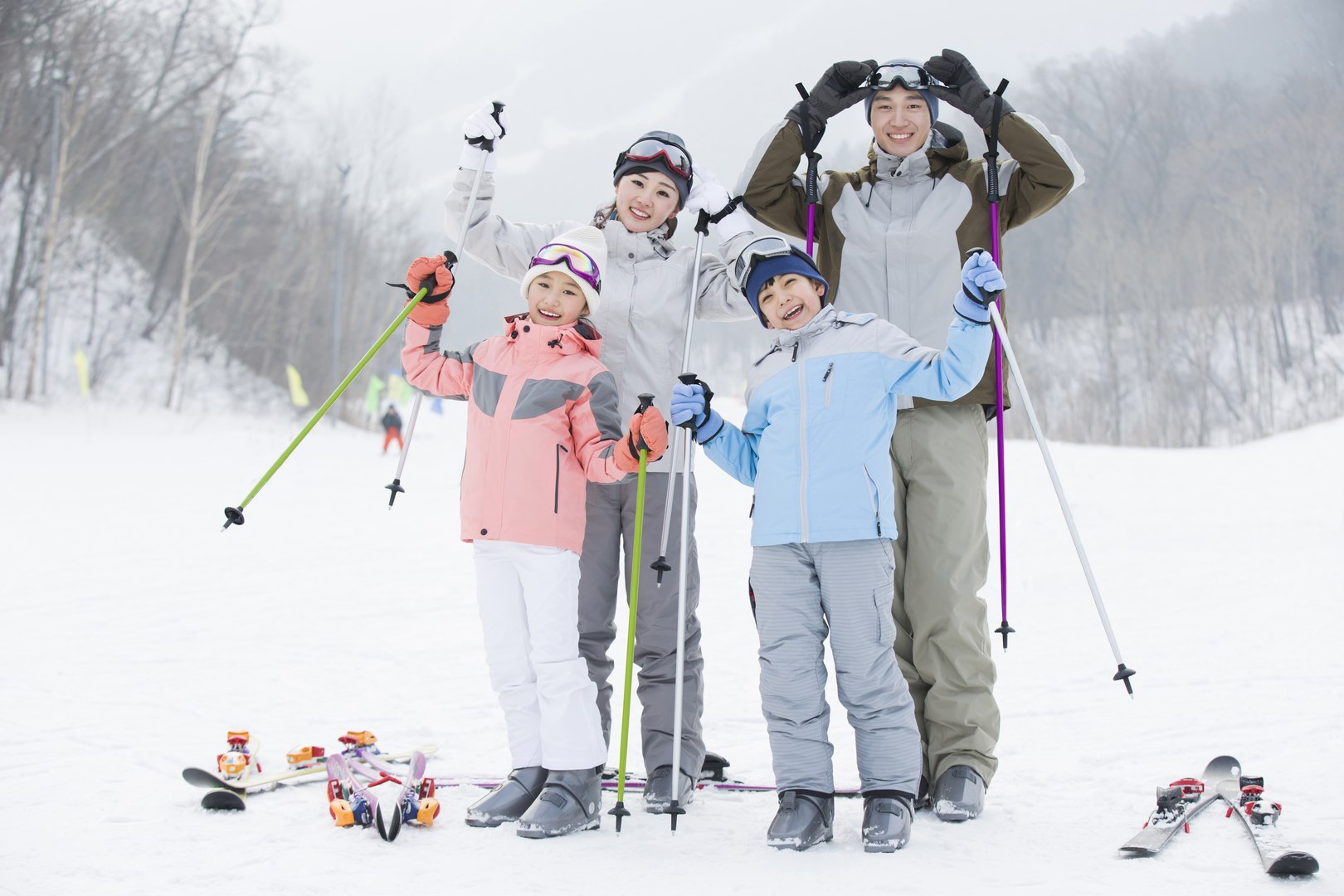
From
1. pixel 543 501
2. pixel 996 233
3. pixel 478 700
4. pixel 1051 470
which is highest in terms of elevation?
pixel 996 233

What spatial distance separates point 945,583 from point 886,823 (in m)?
0.66

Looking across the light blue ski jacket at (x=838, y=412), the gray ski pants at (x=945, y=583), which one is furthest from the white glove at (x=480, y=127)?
the gray ski pants at (x=945, y=583)

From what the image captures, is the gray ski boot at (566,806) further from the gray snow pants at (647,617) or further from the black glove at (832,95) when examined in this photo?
the black glove at (832,95)

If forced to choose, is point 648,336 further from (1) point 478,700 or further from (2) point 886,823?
(1) point 478,700

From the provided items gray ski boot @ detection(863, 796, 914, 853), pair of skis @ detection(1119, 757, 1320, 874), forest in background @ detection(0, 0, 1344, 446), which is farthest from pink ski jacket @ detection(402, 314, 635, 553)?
forest in background @ detection(0, 0, 1344, 446)

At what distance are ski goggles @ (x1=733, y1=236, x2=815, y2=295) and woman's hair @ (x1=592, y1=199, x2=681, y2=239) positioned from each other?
36 cm

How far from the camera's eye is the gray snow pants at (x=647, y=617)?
2.89m

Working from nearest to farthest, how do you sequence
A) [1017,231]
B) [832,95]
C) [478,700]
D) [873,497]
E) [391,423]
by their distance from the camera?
[873,497]
[832,95]
[478,700]
[391,423]
[1017,231]

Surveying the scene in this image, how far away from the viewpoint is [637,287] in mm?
3016

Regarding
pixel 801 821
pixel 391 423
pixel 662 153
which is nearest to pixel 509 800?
pixel 801 821

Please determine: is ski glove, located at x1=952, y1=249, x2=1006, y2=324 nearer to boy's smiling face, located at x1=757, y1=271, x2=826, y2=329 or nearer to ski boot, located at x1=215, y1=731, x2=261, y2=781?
boy's smiling face, located at x1=757, y1=271, x2=826, y2=329

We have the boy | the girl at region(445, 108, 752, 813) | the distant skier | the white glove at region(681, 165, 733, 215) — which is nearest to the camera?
the boy

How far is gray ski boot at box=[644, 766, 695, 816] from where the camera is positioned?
272cm

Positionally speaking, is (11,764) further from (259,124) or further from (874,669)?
(259,124)
